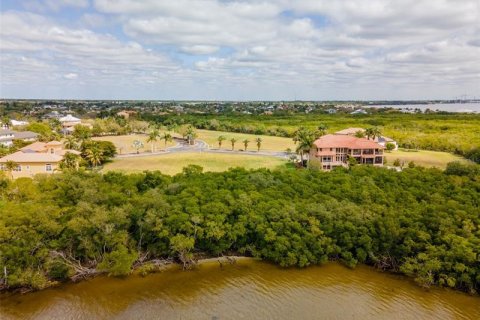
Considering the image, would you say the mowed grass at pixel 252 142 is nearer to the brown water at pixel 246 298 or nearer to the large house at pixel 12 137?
the large house at pixel 12 137

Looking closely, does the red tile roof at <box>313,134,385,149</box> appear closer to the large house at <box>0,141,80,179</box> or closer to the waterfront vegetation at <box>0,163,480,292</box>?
the waterfront vegetation at <box>0,163,480,292</box>

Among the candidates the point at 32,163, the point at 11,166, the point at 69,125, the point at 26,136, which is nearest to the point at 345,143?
the point at 32,163

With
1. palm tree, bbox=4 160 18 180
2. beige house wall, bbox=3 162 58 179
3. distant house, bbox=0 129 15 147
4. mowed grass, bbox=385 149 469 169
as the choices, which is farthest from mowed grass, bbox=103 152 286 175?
distant house, bbox=0 129 15 147

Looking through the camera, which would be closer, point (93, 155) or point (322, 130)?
point (93, 155)

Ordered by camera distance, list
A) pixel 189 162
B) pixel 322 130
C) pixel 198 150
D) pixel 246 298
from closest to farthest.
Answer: pixel 246 298 < pixel 189 162 < pixel 322 130 < pixel 198 150

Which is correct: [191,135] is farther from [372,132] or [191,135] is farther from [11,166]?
[11,166]

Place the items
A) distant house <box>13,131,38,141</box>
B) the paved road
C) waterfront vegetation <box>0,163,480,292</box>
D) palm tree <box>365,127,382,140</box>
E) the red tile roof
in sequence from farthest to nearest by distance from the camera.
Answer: distant house <box>13,131,38,141</box>
the paved road
palm tree <box>365,127,382,140</box>
the red tile roof
waterfront vegetation <box>0,163,480,292</box>
